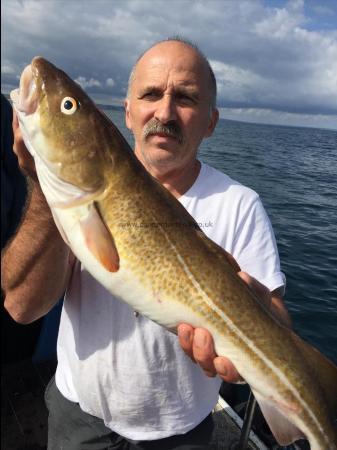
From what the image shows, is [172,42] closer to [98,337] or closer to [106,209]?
[106,209]

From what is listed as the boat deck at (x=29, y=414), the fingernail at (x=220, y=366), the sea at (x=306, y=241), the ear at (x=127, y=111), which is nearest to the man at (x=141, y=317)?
the fingernail at (x=220, y=366)

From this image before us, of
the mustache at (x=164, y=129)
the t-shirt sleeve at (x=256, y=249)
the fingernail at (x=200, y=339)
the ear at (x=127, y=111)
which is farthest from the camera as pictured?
the ear at (x=127, y=111)

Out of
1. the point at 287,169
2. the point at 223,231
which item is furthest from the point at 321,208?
the point at 223,231

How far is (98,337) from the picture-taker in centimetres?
272

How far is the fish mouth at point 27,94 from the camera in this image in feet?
7.45

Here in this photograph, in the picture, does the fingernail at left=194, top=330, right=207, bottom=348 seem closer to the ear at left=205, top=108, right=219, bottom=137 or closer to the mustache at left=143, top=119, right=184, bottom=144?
the mustache at left=143, top=119, right=184, bottom=144

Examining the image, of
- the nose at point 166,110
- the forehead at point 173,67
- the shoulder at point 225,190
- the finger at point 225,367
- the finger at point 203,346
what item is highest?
the forehead at point 173,67

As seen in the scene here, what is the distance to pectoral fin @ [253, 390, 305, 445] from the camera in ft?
8.03

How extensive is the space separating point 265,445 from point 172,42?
4398mm

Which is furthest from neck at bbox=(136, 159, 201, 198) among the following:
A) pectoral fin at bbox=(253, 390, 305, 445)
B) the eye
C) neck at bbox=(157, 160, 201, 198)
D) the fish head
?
pectoral fin at bbox=(253, 390, 305, 445)

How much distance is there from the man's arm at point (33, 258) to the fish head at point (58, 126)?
6.2 inches

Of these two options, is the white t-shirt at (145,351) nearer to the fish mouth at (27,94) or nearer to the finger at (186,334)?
the finger at (186,334)

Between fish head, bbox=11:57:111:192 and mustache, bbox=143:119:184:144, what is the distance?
83cm

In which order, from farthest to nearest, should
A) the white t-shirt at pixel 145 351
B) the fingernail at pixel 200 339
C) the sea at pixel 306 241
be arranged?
the sea at pixel 306 241 < the white t-shirt at pixel 145 351 < the fingernail at pixel 200 339
